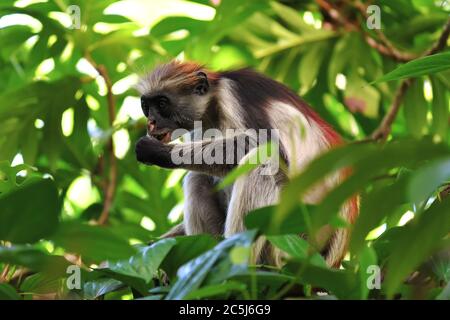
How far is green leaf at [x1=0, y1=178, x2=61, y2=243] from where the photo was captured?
232 centimetres

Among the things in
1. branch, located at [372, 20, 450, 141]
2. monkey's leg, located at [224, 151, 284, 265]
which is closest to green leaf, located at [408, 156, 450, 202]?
monkey's leg, located at [224, 151, 284, 265]

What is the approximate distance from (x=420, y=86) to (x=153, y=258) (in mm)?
5297

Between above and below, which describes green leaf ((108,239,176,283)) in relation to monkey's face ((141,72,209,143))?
above

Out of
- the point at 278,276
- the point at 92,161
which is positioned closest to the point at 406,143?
the point at 278,276

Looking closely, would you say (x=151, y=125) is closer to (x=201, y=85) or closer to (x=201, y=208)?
(x=201, y=85)

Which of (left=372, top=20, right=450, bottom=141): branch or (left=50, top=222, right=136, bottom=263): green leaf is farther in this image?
(left=372, top=20, right=450, bottom=141): branch

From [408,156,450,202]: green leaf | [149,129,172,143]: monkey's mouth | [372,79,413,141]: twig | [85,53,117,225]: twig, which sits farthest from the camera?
[85,53,117,225]: twig

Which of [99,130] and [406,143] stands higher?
[406,143]

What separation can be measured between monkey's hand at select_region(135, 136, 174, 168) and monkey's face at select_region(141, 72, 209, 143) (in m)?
0.63

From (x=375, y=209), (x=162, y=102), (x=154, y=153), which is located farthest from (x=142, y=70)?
(x=375, y=209)

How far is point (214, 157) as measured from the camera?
5.53m

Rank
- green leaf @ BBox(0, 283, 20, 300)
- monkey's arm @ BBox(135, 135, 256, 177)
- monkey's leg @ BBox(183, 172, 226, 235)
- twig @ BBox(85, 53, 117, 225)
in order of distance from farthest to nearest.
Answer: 1. twig @ BBox(85, 53, 117, 225)
2. monkey's leg @ BBox(183, 172, 226, 235)
3. monkey's arm @ BBox(135, 135, 256, 177)
4. green leaf @ BBox(0, 283, 20, 300)

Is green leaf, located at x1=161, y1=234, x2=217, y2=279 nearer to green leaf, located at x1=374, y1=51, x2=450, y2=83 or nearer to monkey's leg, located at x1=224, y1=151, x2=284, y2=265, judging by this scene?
green leaf, located at x1=374, y1=51, x2=450, y2=83

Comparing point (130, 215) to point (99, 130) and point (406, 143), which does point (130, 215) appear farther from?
point (406, 143)
